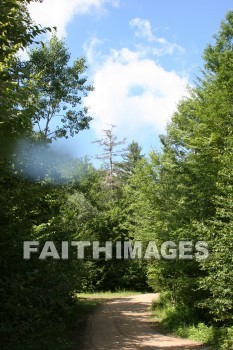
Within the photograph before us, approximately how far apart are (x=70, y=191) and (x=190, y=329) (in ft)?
26.5

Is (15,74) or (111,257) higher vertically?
(15,74)

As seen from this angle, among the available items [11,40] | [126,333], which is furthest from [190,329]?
[11,40]

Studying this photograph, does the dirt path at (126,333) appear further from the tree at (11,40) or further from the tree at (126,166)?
the tree at (126,166)

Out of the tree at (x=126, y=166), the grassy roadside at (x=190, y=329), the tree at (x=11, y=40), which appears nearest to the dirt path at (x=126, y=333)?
the grassy roadside at (x=190, y=329)

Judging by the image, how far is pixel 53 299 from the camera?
7.11 metres

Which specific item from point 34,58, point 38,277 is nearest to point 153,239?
point 34,58

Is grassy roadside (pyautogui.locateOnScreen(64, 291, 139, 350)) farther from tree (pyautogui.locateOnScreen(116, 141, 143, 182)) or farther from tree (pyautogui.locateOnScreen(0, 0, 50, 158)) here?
tree (pyautogui.locateOnScreen(116, 141, 143, 182))

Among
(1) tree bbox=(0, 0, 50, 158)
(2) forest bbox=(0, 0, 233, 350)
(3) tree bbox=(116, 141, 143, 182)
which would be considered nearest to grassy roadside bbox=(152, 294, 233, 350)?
(2) forest bbox=(0, 0, 233, 350)

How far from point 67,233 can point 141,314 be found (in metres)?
7.81

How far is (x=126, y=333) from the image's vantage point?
13438 mm

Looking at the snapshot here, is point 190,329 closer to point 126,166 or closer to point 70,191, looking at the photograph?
point 70,191

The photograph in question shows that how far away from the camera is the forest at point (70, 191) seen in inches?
249

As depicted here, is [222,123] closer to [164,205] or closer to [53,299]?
[164,205]

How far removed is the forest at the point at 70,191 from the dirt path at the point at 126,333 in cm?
104
